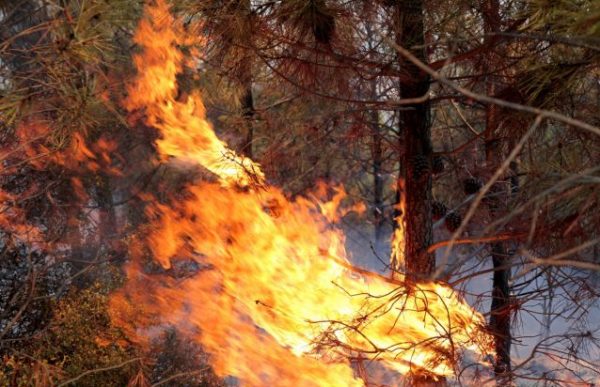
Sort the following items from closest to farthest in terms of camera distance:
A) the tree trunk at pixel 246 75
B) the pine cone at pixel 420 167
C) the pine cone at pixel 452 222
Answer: the tree trunk at pixel 246 75
the pine cone at pixel 420 167
the pine cone at pixel 452 222

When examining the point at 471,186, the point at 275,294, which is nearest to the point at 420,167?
the point at 471,186

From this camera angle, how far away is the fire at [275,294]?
5.37 metres

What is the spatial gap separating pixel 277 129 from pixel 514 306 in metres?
4.48

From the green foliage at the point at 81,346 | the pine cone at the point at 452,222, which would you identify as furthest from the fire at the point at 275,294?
the pine cone at the point at 452,222

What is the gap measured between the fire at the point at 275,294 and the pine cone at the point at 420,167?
108 cm

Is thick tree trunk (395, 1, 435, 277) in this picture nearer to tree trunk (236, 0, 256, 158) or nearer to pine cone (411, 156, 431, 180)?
pine cone (411, 156, 431, 180)

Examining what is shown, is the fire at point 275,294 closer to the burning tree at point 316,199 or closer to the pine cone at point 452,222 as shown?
the burning tree at point 316,199

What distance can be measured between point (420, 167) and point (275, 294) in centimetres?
199

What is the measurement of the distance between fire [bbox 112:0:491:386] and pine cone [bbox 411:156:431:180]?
1.08 meters

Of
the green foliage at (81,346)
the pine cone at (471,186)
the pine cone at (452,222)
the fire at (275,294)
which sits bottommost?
the green foliage at (81,346)

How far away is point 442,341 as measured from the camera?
5.02 metres

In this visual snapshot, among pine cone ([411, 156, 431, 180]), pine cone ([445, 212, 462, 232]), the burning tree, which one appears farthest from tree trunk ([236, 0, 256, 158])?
pine cone ([445, 212, 462, 232])

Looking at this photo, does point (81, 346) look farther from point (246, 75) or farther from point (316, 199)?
point (246, 75)

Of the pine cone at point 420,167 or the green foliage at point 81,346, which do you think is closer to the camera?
the pine cone at point 420,167
